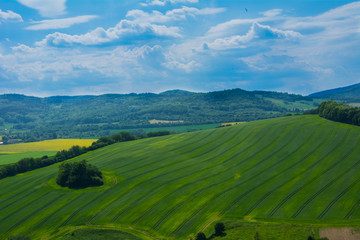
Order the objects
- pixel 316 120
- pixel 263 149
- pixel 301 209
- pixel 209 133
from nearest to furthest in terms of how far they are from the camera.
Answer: pixel 301 209 → pixel 263 149 → pixel 316 120 → pixel 209 133

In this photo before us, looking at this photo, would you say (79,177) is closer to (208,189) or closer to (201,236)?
(208,189)

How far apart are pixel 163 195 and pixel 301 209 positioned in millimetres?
34154

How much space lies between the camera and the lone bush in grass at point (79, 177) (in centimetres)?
9550

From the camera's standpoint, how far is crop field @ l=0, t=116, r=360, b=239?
6950cm

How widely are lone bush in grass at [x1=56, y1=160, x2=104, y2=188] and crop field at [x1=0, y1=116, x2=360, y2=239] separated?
271 centimetres

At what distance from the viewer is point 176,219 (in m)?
70.5

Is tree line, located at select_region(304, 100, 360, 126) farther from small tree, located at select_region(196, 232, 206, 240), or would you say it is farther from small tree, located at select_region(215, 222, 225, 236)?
small tree, located at select_region(196, 232, 206, 240)

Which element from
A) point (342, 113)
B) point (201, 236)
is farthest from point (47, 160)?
point (342, 113)

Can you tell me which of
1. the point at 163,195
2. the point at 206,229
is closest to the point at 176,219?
the point at 206,229

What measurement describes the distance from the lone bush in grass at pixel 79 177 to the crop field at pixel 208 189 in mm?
2707

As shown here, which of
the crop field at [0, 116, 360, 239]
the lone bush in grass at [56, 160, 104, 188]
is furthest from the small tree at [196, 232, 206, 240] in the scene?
the lone bush in grass at [56, 160, 104, 188]

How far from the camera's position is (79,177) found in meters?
96.0

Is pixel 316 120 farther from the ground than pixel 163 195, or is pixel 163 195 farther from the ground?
pixel 316 120

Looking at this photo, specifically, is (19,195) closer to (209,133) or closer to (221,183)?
(221,183)
